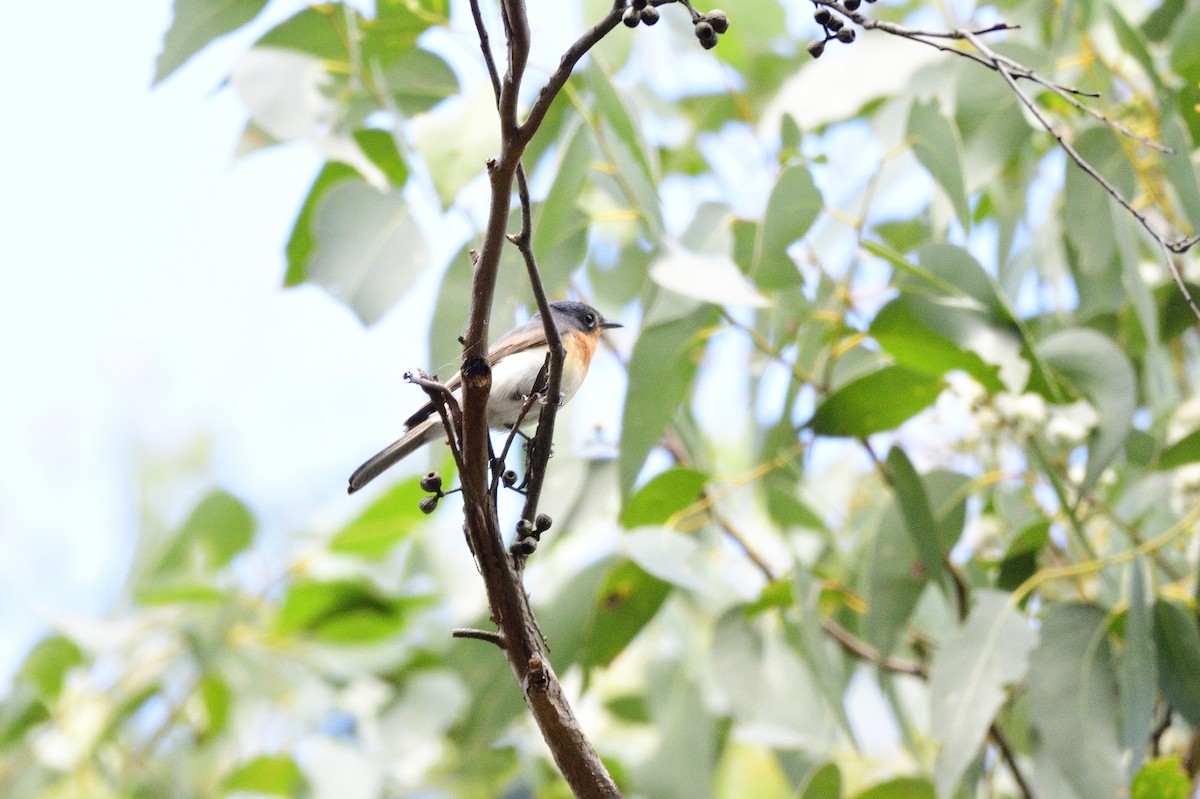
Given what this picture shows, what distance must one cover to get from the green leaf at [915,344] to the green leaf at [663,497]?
0.53m

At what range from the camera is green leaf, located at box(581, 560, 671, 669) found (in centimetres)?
300

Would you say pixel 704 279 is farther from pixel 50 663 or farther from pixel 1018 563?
pixel 50 663

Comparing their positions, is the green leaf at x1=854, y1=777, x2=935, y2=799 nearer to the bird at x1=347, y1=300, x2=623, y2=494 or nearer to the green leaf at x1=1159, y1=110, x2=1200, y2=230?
the bird at x1=347, y1=300, x2=623, y2=494

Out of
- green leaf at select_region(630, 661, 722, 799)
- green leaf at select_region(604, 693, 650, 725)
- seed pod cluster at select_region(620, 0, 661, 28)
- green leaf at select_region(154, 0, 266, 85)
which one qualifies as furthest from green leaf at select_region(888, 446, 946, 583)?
green leaf at select_region(154, 0, 266, 85)

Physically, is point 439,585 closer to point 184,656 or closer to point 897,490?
point 184,656

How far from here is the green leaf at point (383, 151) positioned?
306 cm

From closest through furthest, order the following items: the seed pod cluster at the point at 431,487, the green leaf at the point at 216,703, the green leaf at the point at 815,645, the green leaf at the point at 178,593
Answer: the seed pod cluster at the point at 431,487
the green leaf at the point at 815,645
the green leaf at the point at 178,593
the green leaf at the point at 216,703

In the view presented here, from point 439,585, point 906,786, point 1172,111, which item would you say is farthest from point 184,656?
point 1172,111

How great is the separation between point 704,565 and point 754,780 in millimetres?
3098

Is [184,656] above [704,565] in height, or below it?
above

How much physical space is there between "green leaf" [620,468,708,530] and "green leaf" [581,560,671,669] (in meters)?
0.16

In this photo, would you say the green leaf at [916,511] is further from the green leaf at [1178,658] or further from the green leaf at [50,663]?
the green leaf at [50,663]

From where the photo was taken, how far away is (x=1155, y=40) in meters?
3.10

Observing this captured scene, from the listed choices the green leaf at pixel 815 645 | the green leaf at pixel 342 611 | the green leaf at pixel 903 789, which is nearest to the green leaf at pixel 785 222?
the green leaf at pixel 815 645
